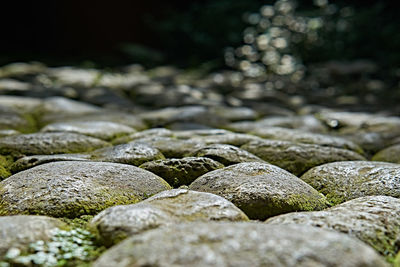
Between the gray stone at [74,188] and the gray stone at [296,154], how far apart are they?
722mm

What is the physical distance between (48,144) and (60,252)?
3.76 feet

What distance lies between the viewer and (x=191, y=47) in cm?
718

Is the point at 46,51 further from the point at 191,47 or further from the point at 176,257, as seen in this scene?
the point at 176,257

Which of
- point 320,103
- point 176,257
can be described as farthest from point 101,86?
point 176,257

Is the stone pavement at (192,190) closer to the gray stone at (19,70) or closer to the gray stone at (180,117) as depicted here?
the gray stone at (180,117)

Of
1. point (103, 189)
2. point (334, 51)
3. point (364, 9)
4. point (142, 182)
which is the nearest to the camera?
point (103, 189)

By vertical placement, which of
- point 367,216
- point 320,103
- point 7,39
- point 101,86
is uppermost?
point 7,39

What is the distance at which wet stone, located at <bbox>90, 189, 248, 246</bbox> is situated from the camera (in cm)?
109

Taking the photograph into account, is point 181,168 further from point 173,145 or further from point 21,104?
point 21,104

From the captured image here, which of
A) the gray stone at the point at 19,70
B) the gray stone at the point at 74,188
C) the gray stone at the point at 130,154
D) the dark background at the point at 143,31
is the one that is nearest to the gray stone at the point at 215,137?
the gray stone at the point at 130,154

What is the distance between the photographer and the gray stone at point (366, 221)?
1.10 metres

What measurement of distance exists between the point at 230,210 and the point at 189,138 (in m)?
1.18

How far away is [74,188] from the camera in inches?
54.8

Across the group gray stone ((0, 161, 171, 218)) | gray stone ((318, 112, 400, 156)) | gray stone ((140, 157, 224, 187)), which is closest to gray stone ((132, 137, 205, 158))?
gray stone ((140, 157, 224, 187))
